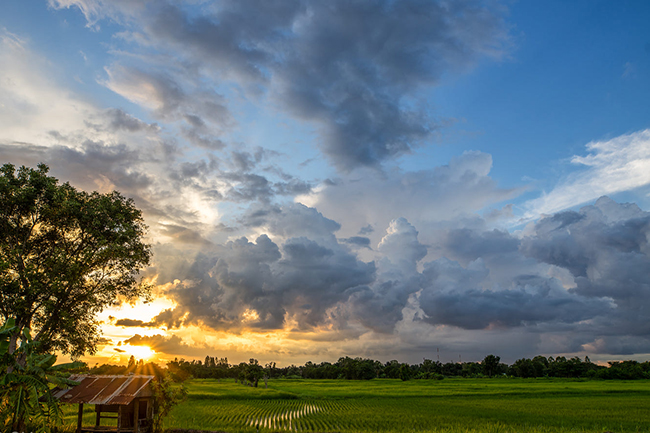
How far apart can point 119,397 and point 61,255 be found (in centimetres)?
1043

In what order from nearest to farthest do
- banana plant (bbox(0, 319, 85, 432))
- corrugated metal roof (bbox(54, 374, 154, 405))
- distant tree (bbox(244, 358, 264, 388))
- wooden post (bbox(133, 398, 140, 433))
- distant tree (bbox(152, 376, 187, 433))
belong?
banana plant (bbox(0, 319, 85, 432))
corrugated metal roof (bbox(54, 374, 154, 405))
wooden post (bbox(133, 398, 140, 433))
distant tree (bbox(152, 376, 187, 433))
distant tree (bbox(244, 358, 264, 388))

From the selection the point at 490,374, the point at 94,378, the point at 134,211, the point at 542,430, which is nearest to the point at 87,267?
the point at 134,211

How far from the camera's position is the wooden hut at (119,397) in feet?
80.6

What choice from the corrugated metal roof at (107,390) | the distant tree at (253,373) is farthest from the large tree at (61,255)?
the distant tree at (253,373)

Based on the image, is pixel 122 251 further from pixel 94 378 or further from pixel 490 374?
pixel 490 374

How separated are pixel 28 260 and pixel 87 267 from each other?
154 inches

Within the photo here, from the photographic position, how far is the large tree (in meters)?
25.2

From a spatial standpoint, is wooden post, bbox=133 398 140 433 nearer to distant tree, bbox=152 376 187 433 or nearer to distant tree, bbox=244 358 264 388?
distant tree, bbox=152 376 187 433

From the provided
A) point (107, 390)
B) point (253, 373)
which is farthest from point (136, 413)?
point (253, 373)

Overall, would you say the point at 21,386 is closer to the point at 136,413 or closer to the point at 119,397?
the point at 119,397

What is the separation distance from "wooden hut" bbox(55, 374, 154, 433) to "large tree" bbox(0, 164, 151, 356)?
14.2ft

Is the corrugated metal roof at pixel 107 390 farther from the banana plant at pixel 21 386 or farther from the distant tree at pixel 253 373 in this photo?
the distant tree at pixel 253 373

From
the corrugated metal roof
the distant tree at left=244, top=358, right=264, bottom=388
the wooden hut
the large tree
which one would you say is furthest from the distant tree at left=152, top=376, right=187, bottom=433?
the distant tree at left=244, top=358, right=264, bottom=388

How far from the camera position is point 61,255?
26.5 m
